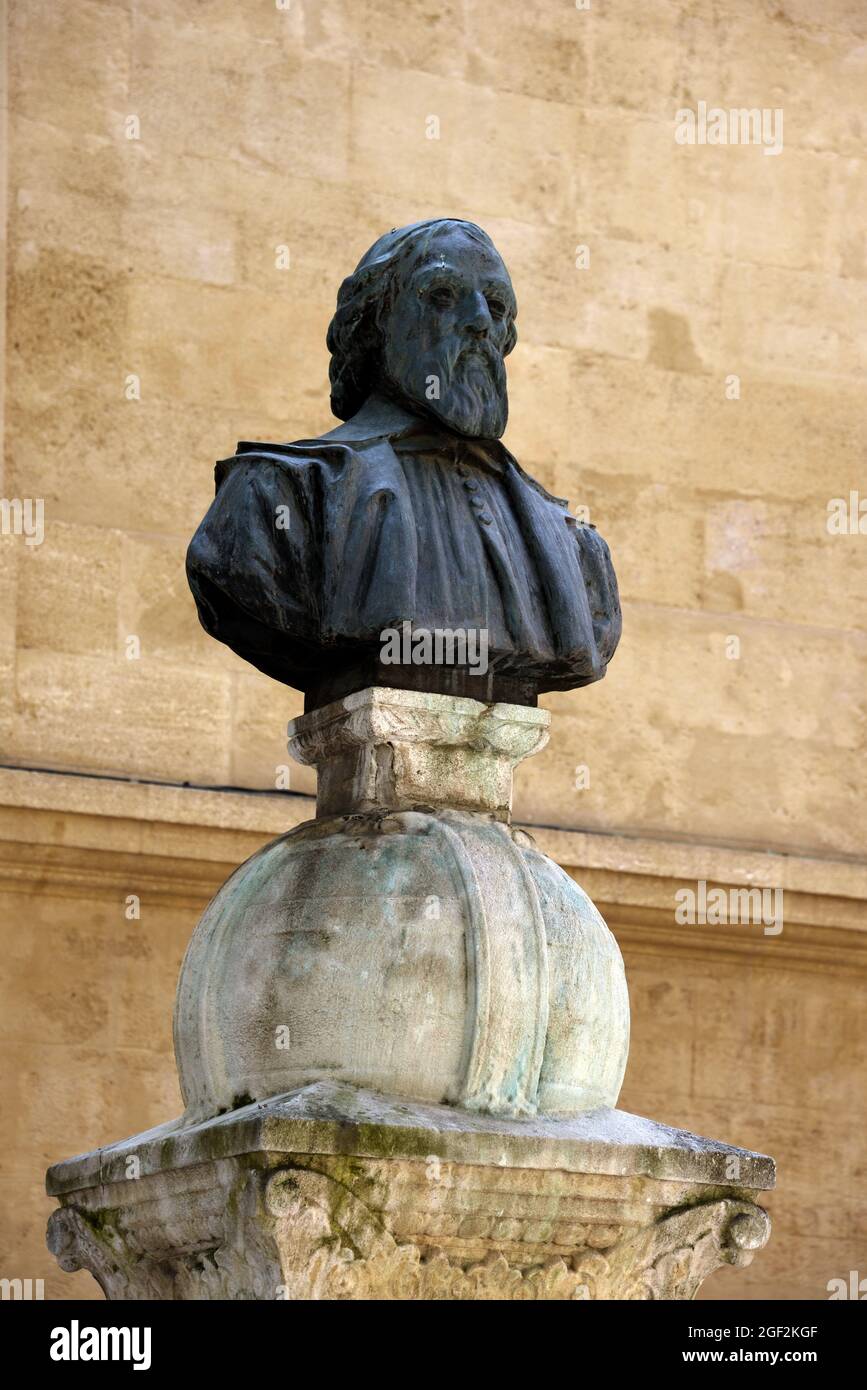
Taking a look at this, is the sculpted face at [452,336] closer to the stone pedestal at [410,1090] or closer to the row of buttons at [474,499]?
the row of buttons at [474,499]

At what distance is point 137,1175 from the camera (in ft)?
17.2

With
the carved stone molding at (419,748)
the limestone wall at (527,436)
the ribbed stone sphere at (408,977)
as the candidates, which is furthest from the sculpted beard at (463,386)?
the limestone wall at (527,436)

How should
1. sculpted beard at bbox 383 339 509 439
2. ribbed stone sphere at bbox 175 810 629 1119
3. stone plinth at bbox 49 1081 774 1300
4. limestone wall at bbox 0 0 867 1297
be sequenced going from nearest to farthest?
stone plinth at bbox 49 1081 774 1300, ribbed stone sphere at bbox 175 810 629 1119, sculpted beard at bbox 383 339 509 439, limestone wall at bbox 0 0 867 1297

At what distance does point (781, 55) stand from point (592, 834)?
9.98 ft

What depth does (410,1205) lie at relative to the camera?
4910 millimetres

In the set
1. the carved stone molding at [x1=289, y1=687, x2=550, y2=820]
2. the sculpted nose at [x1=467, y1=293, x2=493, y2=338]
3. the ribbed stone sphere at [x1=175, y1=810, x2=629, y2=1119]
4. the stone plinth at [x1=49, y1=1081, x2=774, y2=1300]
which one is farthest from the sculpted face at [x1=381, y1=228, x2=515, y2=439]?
the stone plinth at [x1=49, y1=1081, x2=774, y2=1300]

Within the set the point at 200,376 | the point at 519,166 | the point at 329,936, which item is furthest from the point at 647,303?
the point at 329,936

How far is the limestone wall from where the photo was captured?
29.2ft

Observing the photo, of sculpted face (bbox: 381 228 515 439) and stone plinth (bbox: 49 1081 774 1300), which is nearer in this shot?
stone plinth (bbox: 49 1081 774 1300)

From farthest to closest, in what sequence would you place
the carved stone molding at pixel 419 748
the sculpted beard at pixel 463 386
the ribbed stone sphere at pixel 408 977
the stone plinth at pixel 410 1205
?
the sculpted beard at pixel 463 386 < the carved stone molding at pixel 419 748 < the ribbed stone sphere at pixel 408 977 < the stone plinth at pixel 410 1205

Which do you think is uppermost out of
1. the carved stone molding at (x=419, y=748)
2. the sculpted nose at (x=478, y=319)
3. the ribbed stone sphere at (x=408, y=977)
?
the sculpted nose at (x=478, y=319)

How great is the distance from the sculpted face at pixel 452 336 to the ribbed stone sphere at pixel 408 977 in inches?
32.8

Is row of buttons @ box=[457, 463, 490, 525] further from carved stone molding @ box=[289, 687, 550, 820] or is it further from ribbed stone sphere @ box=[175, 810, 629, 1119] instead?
ribbed stone sphere @ box=[175, 810, 629, 1119]

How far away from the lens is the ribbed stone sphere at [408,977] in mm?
5047
